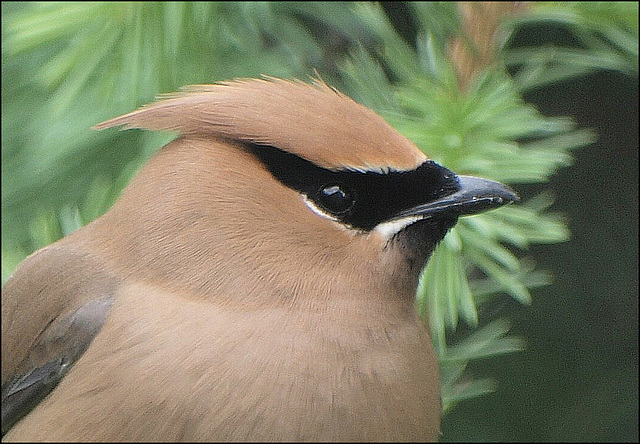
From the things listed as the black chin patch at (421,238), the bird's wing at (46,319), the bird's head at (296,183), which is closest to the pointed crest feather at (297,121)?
the bird's head at (296,183)

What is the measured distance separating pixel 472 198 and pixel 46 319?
76 centimetres

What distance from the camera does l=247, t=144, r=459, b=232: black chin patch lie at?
188 cm

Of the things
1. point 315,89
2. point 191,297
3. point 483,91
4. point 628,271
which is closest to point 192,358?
point 191,297

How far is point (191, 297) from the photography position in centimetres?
185

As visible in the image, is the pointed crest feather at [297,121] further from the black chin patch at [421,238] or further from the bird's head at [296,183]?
the black chin patch at [421,238]

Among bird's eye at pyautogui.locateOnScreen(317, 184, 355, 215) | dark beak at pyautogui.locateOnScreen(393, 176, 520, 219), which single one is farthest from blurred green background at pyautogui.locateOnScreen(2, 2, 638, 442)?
Result: bird's eye at pyautogui.locateOnScreen(317, 184, 355, 215)

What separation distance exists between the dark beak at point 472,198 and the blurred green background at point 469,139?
0.09ft

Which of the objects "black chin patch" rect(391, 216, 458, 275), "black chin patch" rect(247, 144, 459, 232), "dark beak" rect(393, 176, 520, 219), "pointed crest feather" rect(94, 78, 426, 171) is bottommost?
"black chin patch" rect(391, 216, 458, 275)

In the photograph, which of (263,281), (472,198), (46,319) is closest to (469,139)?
(472,198)

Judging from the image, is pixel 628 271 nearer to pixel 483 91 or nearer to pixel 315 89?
pixel 483 91

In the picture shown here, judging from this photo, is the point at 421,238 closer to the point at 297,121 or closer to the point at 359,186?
the point at 359,186

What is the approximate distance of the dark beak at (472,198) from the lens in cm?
186

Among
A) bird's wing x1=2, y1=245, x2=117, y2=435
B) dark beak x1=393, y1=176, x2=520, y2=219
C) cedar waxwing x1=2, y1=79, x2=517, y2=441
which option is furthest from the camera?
bird's wing x1=2, y1=245, x2=117, y2=435

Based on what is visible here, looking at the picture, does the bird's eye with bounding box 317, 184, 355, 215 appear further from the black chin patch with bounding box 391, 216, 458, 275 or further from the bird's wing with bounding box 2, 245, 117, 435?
the bird's wing with bounding box 2, 245, 117, 435
